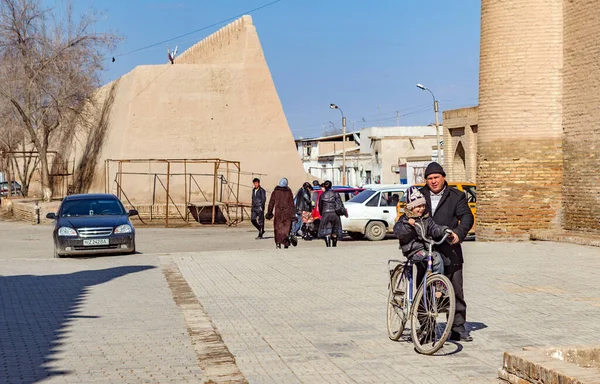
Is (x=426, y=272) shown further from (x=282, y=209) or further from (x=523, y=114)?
(x=523, y=114)

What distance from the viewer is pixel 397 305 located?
8.68 meters

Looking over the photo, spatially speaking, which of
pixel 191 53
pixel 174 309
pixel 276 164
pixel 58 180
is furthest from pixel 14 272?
pixel 58 180

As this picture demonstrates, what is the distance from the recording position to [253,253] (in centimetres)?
1900

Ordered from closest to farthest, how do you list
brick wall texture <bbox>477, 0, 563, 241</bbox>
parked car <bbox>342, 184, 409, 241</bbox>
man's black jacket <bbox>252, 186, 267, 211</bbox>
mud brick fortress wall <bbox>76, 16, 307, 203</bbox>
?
brick wall texture <bbox>477, 0, 563, 241</bbox> < man's black jacket <bbox>252, 186, 267, 211</bbox> < parked car <bbox>342, 184, 409, 241</bbox> < mud brick fortress wall <bbox>76, 16, 307, 203</bbox>

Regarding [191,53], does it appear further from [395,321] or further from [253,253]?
[395,321]

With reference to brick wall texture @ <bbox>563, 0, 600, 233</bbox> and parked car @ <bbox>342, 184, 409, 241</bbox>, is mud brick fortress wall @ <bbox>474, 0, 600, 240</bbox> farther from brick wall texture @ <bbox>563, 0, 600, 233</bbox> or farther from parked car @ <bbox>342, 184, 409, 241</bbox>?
parked car @ <bbox>342, 184, 409, 241</bbox>

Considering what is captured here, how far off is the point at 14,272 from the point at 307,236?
36.7 feet

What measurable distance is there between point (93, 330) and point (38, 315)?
4.65ft

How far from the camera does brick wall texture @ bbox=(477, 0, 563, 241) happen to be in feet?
66.7

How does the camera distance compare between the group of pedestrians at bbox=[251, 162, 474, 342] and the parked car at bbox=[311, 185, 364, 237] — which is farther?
the parked car at bbox=[311, 185, 364, 237]

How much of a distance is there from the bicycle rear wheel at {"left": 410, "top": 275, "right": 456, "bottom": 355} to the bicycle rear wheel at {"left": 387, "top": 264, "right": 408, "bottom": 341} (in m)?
0.27

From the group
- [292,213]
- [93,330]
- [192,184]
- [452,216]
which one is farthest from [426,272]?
[192,184]

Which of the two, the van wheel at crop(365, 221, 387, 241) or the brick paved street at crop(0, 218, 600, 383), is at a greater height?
the van wheel at crop(365, 221, 387, 241)

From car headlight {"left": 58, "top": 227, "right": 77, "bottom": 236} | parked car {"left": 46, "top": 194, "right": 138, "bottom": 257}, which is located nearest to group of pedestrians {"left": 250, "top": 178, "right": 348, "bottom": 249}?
parked car {"left": 46, "top": 194, "right": 138, "bottom": 257}
